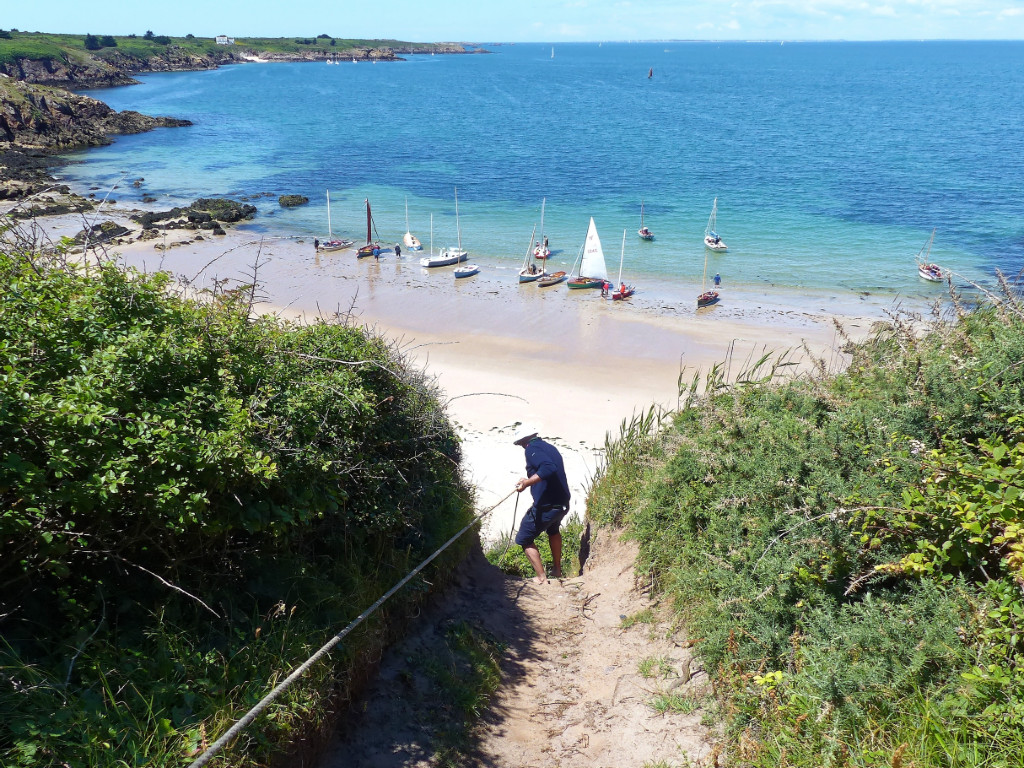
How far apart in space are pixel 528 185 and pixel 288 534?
45.1m

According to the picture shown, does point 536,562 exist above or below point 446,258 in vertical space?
above

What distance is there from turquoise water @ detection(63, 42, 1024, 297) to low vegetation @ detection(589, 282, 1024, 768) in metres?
25.2

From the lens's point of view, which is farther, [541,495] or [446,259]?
[446,259]

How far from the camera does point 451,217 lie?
39406 millimetres

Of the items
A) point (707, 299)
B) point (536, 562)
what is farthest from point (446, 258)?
point (536, 562)

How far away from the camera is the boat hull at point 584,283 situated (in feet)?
92.9

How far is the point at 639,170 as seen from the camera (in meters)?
51.8

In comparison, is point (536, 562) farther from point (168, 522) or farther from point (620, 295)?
point (620, 295)

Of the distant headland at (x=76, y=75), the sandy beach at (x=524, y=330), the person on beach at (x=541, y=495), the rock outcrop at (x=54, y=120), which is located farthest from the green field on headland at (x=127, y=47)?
the person on beach at (x=541, y=495)

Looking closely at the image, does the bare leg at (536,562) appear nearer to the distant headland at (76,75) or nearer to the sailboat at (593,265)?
the distant headland at (76,75)

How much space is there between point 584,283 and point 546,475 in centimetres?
2169

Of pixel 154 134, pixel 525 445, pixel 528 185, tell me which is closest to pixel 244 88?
pixel 154 134

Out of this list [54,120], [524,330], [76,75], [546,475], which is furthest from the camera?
[76,75]

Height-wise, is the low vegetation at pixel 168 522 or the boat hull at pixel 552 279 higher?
the low vegetation at pixel 168 522
